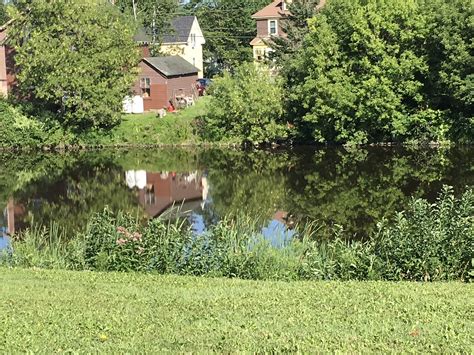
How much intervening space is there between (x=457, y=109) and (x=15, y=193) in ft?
77.3

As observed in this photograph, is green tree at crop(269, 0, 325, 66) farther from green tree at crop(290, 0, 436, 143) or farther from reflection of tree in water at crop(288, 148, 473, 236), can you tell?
reflection of tree in water at crop(288, 148, 473, 236)

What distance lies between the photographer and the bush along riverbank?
10328 mm

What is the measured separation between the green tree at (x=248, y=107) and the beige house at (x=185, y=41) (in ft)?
78.1

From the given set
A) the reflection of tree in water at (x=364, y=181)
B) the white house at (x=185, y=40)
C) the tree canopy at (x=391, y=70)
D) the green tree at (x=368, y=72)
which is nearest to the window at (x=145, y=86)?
the green tree at (x=368, y=72)

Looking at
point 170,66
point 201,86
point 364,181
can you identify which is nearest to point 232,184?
point 364,181

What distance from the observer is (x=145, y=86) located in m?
48.5

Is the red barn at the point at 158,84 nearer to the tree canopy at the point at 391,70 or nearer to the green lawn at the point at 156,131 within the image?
the green lawn at the point at 156,131

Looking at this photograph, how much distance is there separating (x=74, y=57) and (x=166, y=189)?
1655 cm

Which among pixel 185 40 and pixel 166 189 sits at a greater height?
pixel 185 40

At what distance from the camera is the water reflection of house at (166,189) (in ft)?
78.9

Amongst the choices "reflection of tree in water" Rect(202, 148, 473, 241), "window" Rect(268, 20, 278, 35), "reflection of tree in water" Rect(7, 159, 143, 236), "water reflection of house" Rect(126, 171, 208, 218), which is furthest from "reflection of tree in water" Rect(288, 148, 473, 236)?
"window" Rect(268, 20, 278, 35)

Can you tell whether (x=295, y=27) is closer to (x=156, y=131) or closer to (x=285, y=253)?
(x=156, y=131)

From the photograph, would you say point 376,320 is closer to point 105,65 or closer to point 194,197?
point 194,197

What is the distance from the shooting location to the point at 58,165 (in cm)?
3584
